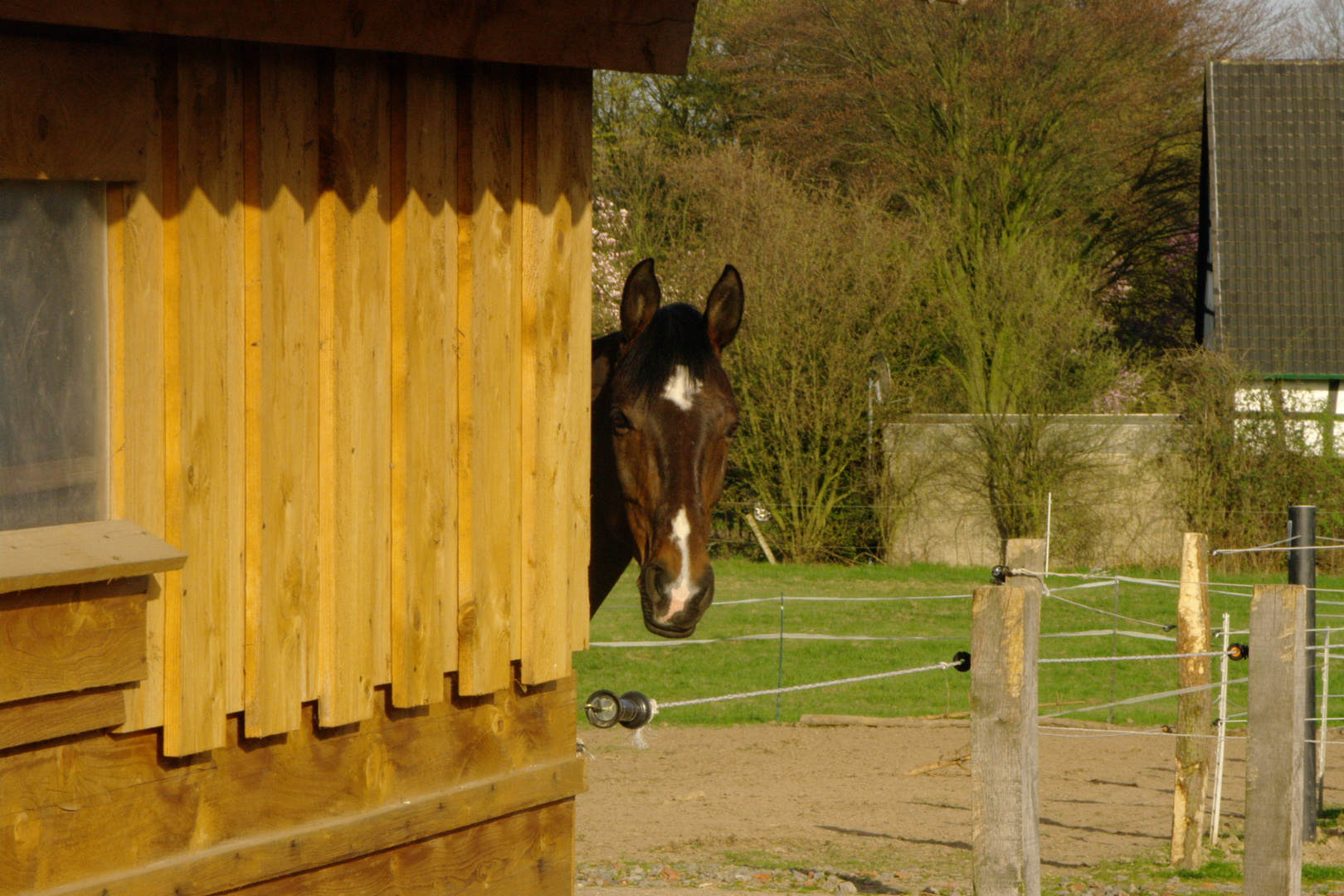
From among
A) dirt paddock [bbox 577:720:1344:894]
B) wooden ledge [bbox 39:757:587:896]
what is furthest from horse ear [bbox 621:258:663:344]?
dirt paddock [bbox 577:720:1344:894]

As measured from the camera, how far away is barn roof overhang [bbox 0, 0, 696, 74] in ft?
8.13

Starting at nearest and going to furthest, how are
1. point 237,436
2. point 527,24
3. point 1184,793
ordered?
1. point 237,436
2. point 527,24
3. point 1184,793

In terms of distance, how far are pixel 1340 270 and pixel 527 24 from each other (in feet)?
71.2

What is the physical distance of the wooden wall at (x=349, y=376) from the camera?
260 centimetres

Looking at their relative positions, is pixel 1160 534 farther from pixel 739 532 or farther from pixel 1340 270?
pixel 1340 270

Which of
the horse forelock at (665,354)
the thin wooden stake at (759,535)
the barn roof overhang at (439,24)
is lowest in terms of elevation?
the thin wooden stake at (759,535)

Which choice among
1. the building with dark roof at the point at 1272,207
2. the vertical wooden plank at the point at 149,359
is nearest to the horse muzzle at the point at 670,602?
the vertical wooden plank at the point at 149,359

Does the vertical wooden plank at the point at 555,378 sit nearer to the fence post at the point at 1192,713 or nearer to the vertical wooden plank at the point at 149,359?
the vertical wooden plank at the point at 149,359

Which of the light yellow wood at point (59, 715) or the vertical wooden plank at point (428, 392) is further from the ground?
the vertical wooden plank at point (428, 392)

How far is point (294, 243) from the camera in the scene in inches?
111

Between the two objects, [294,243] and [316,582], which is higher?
[294,243]

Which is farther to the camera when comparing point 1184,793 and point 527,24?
point 1184,793

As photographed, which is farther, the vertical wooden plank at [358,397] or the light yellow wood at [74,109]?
the vertical wooden plank at [358,397]

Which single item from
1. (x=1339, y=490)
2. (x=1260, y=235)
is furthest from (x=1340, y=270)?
(x=1339, y=490)
